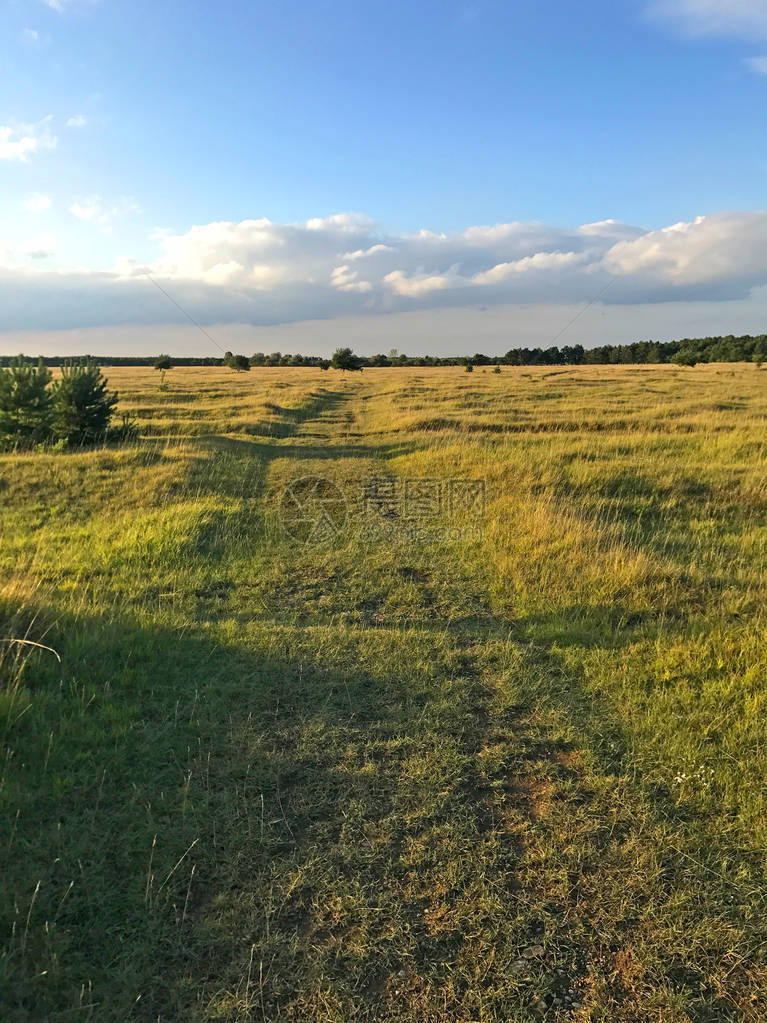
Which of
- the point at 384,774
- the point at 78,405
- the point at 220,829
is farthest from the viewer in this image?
the point at 78,405

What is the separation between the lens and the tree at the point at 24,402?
15.7 metres

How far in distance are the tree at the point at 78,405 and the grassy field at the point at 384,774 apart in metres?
8.90

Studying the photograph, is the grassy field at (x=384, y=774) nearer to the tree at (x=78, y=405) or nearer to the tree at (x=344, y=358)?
the tree at (x=78, y=405)

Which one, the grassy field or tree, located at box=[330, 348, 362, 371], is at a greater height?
tree, located at box=[330, 348, 362, 371]

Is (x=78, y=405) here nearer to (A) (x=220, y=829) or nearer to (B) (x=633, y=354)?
(A) (x=220, y=829)

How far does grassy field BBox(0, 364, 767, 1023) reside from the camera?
241cm

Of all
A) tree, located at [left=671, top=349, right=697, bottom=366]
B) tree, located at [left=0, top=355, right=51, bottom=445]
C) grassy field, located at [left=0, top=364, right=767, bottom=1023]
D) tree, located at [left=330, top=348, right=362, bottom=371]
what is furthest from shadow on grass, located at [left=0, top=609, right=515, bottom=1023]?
tree, located at [left=671, top=349, right=697, bottom=366]

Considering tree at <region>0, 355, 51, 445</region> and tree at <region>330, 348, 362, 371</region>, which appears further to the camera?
A: tree at <region>330, 348, 362, 371</region>

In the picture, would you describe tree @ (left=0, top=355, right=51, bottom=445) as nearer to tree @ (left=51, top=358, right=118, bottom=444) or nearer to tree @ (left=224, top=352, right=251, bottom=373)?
tree @ (left=51, top=358, right=118, bottom=444)

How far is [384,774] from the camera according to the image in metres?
3.63

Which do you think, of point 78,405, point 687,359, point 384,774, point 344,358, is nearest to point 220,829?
point 384,774

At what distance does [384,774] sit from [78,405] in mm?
17066

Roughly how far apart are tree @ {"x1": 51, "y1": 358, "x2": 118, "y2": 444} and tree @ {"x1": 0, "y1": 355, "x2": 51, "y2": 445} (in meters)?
0.30

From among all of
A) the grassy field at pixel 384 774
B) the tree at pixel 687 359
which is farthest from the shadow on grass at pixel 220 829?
the tree at pixel 687 359
